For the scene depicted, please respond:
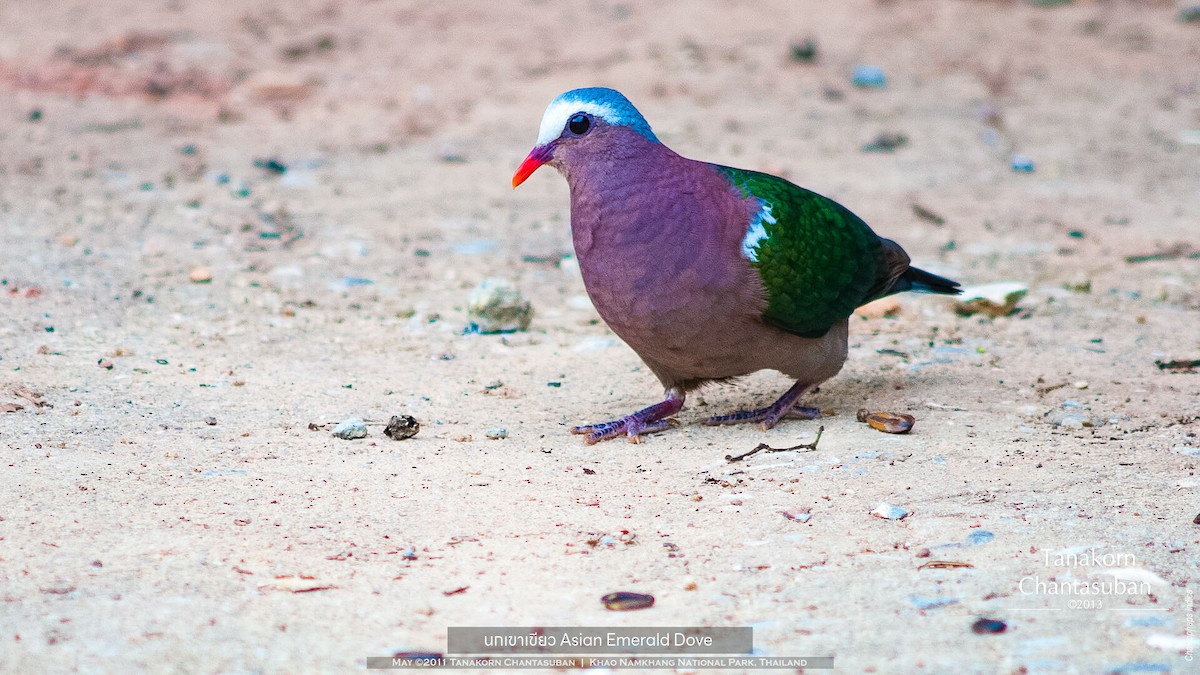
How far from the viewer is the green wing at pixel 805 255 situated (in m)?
4.14

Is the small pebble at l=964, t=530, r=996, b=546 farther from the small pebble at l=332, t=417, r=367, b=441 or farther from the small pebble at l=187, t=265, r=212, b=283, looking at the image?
the small pebble at l=187, t=265, r=212, b=283

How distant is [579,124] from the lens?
4.16m

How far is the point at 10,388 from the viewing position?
169 inches

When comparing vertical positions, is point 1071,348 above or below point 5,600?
above

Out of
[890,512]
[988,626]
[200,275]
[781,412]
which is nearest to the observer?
[988,626]

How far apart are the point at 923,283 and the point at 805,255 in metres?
0.86

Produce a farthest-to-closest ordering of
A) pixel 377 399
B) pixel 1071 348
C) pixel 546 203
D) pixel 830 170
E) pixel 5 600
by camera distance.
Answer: pixel 830 170 < pixel 546 203 < pixel 1071 348 < pixel 377 399 < pixel 5 600

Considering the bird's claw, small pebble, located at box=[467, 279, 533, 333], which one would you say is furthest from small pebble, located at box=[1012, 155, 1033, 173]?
the bird's claw

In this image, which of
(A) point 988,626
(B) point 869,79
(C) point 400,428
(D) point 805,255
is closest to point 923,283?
(D) point 805,255

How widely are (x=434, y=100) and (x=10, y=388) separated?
16.2 ft

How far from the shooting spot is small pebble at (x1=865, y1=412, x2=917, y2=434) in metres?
4.19

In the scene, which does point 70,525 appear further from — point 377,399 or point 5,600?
point 377,399

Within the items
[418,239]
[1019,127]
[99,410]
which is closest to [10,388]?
[99,410]

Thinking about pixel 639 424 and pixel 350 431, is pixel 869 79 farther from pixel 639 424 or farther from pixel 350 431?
pixel 350 431
